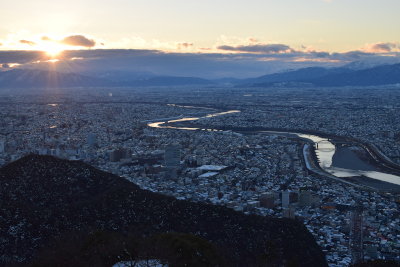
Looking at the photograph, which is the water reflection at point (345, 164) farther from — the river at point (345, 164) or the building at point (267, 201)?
the building at point (267, 201)

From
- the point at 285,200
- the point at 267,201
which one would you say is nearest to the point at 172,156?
the point at 267,201

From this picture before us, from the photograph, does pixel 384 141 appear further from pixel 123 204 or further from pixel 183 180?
pixel 123 204

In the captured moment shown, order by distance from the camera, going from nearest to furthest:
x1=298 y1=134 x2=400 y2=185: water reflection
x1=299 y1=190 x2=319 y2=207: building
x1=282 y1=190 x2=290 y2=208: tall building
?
x1=282 y1=190 x2=290 y2=208: tall building → x1=299 y1=190 x2=319 y2=207: building → x1=298 y1=134 x2=400 y2=185: water reflection

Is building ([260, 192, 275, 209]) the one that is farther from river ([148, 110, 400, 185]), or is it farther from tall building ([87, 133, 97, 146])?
tall building ([87, 133, 97, 146])

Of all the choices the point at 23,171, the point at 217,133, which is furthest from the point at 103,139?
the point at 23,171

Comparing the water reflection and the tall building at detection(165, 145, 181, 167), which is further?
the tall building at detection(165, 145, 181, 167)

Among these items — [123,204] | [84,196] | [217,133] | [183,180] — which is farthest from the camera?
[217,133]

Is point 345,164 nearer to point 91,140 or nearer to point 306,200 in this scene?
point 306,200

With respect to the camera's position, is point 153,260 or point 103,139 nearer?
point 153,260

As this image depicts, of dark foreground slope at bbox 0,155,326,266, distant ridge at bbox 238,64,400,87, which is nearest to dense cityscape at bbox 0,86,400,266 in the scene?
dark foreground slope at bbox 0,155,326,266
